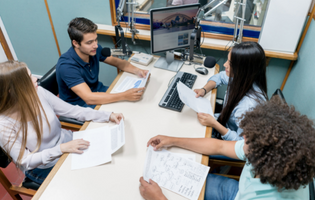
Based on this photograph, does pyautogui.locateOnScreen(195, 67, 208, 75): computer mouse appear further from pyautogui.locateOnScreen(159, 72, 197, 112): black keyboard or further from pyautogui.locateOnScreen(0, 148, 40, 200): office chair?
pyautogui.locateOnScreen(0, 148, 40, 200): office chair

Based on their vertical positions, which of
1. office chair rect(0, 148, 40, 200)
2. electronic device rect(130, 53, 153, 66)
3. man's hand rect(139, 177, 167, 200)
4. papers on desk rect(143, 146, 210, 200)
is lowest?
office chair rect(0, 148, 40, 200)

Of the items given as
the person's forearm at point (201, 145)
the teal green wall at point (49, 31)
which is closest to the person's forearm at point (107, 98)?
the person's forearm at point (201, 145)

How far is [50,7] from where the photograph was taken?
216 centimetres

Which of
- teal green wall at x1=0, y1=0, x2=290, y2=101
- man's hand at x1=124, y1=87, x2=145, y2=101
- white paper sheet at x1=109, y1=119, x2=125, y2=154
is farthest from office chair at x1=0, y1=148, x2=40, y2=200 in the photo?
teal green wall at x1=0, y1=0, x2=290, y2=101

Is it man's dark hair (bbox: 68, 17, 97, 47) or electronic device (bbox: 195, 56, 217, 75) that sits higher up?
man's dark hair (bbox: 68, 17, 97, 47)

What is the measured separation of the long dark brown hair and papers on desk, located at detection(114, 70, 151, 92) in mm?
578

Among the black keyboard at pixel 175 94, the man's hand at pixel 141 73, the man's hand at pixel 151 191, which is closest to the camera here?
the man's hand at pixel 151 191

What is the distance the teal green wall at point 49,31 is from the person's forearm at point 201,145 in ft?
4.03

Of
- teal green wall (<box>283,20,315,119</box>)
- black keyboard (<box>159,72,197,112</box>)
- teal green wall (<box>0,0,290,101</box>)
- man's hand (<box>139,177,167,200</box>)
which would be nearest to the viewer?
man's hand (<box>139,177,167,200</box>)

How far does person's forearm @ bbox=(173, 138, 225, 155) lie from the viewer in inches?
Answer: 40.6

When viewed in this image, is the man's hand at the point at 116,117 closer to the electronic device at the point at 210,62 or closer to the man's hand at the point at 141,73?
the man's hand at the point at 141,73

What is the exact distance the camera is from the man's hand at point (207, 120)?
3.89 ft

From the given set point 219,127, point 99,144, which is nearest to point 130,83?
point 99,144

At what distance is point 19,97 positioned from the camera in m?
0.95
